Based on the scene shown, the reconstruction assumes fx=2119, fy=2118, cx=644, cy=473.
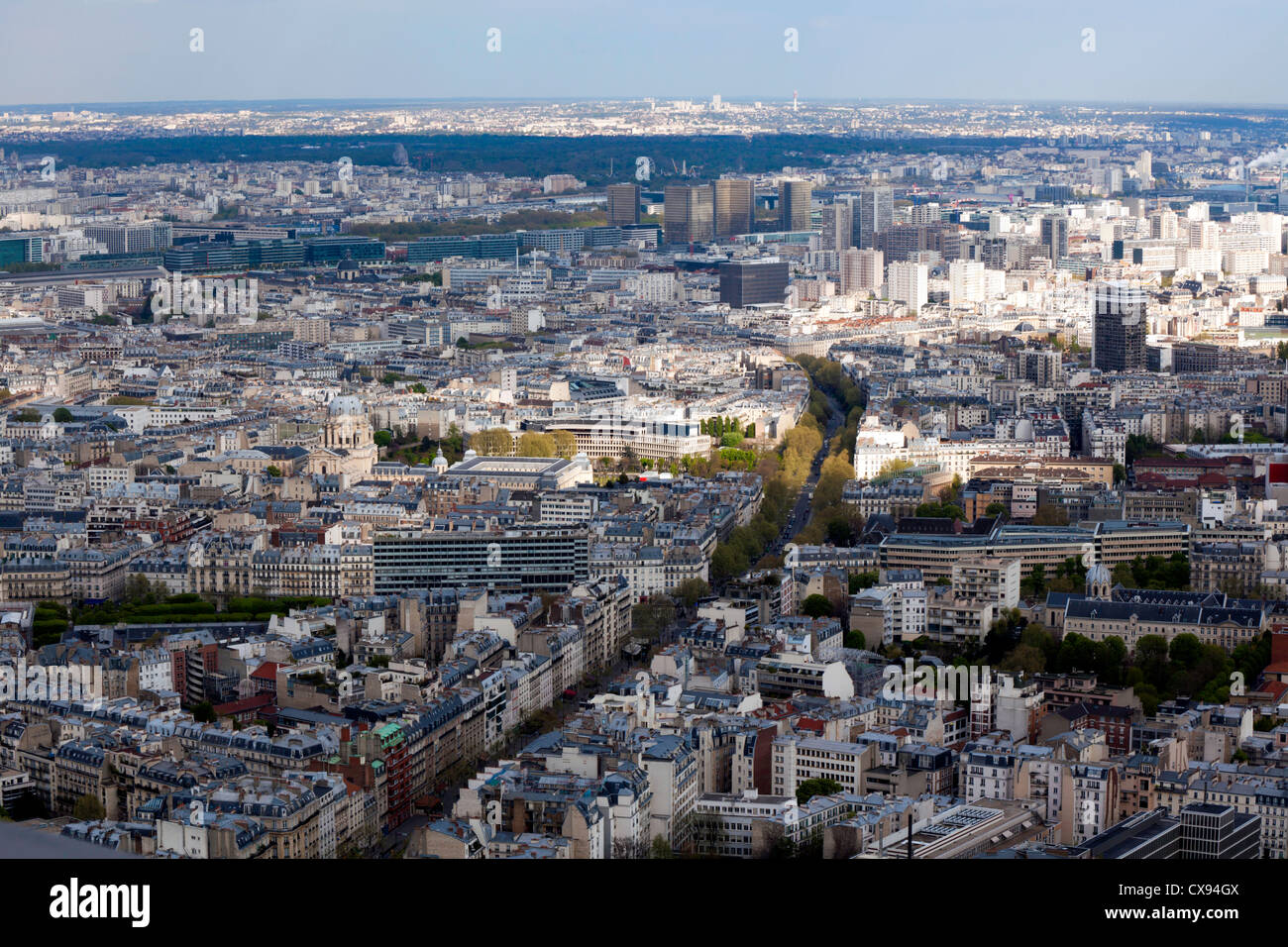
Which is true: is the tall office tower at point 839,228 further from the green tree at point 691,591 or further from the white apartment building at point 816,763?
the white apartment building at point 816,763

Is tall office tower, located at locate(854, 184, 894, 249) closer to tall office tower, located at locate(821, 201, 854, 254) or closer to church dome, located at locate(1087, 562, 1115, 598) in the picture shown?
tall office tower, located at locate(821, 201, 854, 254)

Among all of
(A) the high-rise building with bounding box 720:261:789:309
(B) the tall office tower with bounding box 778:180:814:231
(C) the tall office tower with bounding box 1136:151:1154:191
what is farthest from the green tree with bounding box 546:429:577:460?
(C) the tall office tower with bounding box 1136:151:1154:191

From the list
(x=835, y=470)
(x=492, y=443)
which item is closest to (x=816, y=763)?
(x=835, y=470)

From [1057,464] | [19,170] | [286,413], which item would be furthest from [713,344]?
[19,170]

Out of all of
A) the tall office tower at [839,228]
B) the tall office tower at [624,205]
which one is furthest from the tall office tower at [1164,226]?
the tall office tower at [624,205]

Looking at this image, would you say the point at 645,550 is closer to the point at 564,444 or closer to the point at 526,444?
the point at 526,444
